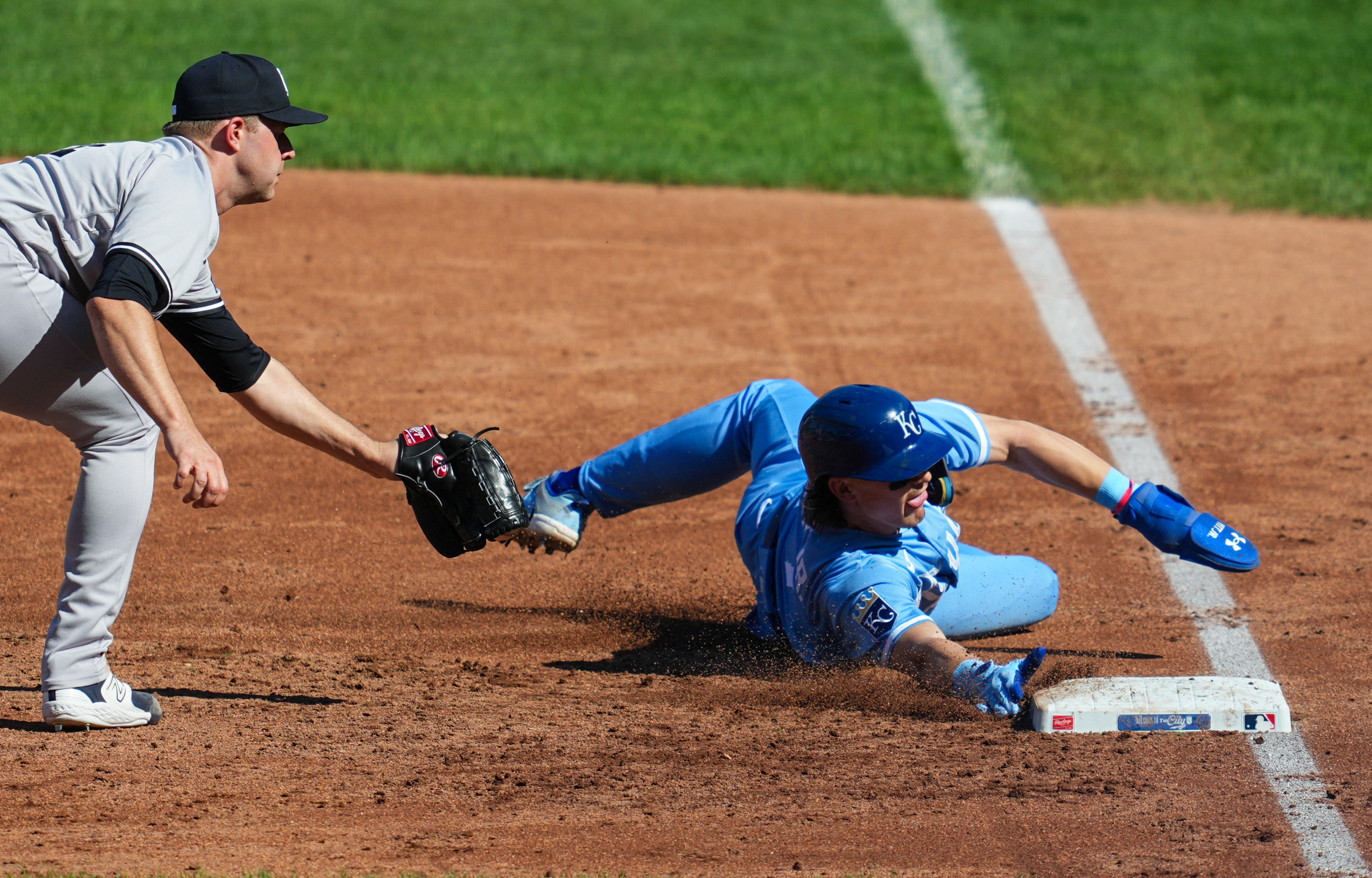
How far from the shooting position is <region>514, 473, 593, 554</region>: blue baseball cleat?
4574mm

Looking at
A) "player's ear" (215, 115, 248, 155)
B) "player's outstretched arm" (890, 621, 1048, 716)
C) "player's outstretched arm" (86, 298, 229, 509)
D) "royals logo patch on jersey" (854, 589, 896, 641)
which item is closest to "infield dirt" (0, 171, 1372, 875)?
"player's outstretched arm" (890, 621, 1048, 716)

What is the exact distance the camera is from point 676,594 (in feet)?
16.6

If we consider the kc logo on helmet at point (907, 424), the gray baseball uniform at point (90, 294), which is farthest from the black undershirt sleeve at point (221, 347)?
the kc logo on helmet at point (907, 424)

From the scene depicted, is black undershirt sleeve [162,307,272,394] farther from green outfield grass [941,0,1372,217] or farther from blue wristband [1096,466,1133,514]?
green outfield grass [941,0,1372,217]

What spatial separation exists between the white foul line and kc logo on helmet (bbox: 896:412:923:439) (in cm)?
114

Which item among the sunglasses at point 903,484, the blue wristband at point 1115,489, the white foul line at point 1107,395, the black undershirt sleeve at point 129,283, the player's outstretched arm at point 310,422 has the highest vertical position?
the black undershirt sleeve at point 129,283

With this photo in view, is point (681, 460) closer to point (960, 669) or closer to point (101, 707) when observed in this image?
point (960, 669)

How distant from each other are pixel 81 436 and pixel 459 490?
3.14 feet

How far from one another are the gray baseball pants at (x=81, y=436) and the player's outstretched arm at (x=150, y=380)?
220 millimetres

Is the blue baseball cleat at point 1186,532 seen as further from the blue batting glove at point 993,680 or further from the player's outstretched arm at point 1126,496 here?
the blue batting glove at point 993,680

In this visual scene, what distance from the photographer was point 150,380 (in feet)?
10.8

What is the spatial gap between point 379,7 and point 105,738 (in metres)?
11.7

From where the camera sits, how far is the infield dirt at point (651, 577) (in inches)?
132

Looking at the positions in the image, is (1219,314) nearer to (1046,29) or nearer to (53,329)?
(53,329)
